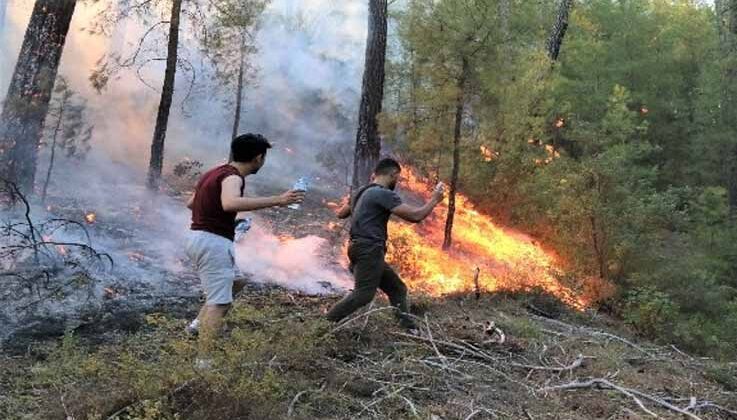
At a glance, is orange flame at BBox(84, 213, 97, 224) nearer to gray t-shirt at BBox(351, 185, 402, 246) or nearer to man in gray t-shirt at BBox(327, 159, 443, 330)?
man in gray t-shirt at BBox(327, 159, 443, 330)

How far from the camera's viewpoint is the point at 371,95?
11.1m

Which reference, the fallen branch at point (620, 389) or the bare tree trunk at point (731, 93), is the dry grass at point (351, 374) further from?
the bare tree trunk at point (731, 93)

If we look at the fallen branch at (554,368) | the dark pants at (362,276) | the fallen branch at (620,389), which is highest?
the dark pants at (362,276)

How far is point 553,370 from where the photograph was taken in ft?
18.4

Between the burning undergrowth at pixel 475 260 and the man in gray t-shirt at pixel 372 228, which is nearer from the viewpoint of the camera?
the man in gray t-shirt at pixel 372 228

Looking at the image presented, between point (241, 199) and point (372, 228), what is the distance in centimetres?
166

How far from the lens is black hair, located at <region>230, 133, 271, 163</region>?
15.7 feet

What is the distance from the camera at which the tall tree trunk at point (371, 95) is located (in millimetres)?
10953

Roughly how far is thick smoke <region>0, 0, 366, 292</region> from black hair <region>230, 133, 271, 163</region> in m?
3.63

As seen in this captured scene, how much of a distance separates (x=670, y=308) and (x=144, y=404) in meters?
8.06

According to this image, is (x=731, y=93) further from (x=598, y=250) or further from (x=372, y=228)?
(x=372, y=228)

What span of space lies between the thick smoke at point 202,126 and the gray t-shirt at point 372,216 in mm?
2899

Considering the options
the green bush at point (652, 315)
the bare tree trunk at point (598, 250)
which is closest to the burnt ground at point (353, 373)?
the green bush at point (652, 315)

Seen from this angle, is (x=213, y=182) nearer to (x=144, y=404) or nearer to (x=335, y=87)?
(x=144, y=404)
